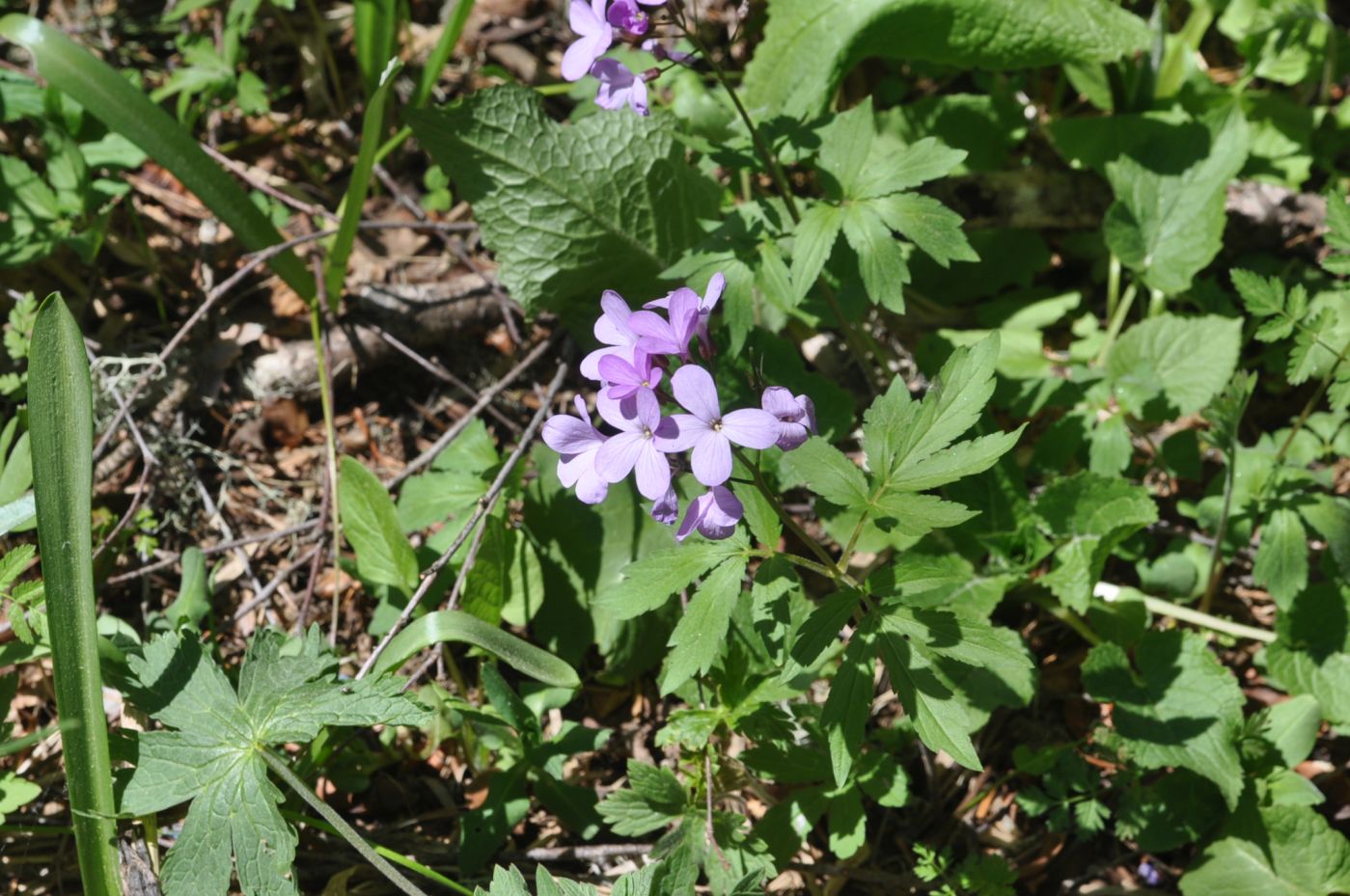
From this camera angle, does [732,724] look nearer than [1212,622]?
Yes

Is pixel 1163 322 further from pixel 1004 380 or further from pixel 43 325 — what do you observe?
pixel 43 325

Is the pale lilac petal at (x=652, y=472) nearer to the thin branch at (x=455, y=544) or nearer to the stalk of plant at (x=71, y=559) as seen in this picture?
the thin branch at (x=455, y=544)

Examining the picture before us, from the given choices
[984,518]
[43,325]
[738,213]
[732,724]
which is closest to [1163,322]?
[984,518]

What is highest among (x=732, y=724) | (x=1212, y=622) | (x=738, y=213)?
(x=738, y=213)

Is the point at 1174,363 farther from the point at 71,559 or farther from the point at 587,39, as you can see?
the point at 71,559

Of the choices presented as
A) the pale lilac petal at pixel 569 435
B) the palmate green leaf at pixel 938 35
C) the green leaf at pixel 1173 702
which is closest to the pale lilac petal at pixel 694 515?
the pale lilac petal at pixel 569 435

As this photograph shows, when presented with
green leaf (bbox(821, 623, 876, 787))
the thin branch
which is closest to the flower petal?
green leaf (bbox(821, 623, 876, 787))
